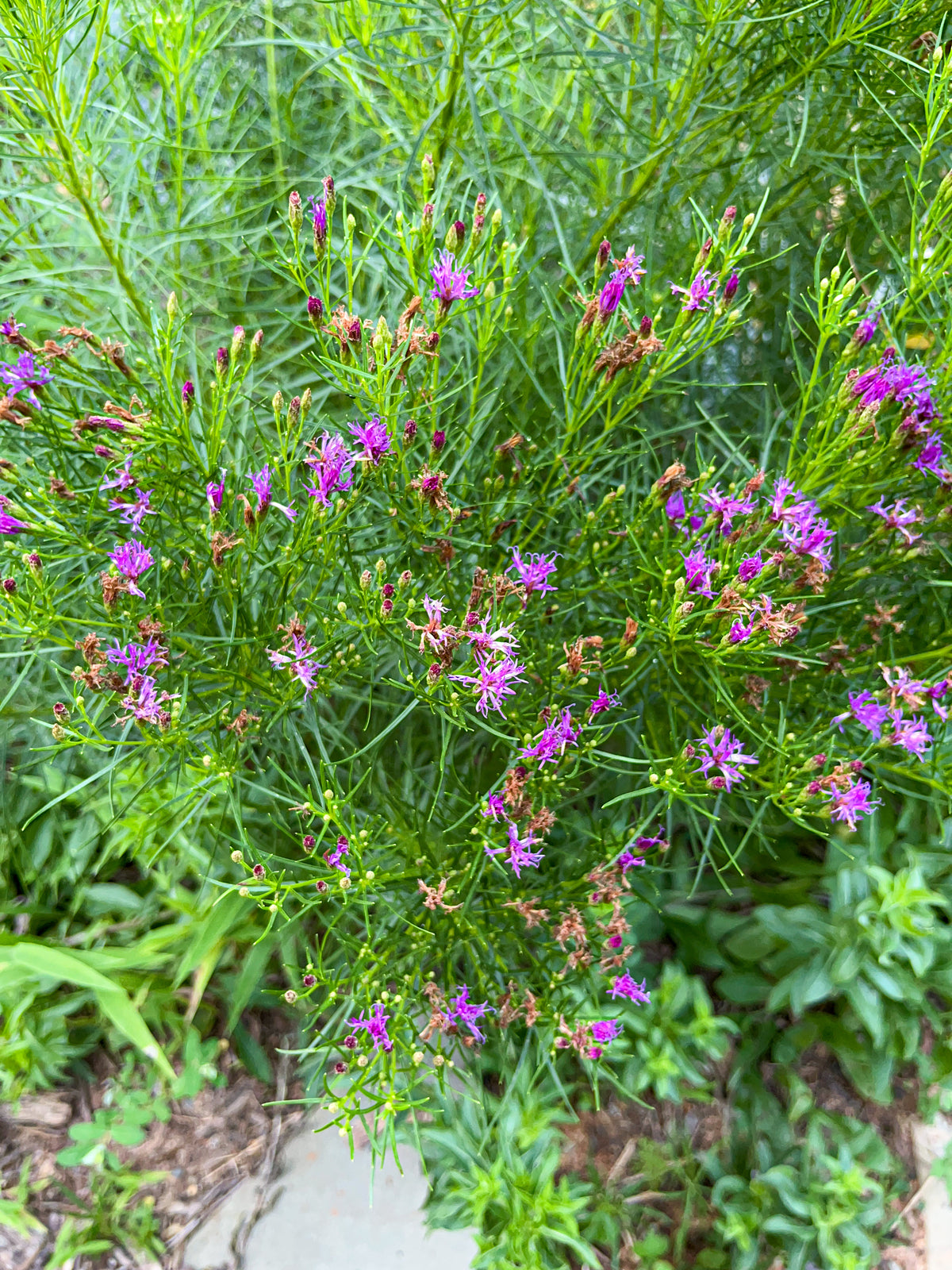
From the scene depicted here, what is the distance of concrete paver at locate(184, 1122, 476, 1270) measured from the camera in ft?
6.55

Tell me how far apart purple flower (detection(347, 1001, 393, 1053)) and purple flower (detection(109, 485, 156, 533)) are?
2.63 feet

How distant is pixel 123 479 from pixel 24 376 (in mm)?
209

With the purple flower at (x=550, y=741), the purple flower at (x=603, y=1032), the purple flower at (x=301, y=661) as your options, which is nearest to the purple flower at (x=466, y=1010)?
the purple flower at (x=603, y=1032)

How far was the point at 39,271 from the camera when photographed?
1680 mm

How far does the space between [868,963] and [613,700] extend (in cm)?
84

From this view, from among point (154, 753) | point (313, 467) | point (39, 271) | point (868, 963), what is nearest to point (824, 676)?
point (868, 963)

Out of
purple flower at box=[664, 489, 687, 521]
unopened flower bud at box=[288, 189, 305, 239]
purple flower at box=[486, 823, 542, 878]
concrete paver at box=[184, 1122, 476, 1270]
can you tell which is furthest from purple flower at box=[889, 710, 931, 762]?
concrete paver at box=[184, 1122, 476, 1270]

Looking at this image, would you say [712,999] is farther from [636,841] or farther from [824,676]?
[824,676]

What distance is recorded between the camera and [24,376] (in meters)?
1.25

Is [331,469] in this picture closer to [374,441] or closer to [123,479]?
[374,441]

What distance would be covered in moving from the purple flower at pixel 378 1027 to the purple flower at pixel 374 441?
813 mm

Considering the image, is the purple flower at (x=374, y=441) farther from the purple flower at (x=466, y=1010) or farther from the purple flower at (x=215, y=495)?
the purple flower at (x=466, y=1010)

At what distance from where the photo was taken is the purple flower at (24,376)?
1.25 m

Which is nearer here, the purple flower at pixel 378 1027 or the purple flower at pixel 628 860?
the purple flower at pixel 378 1027
